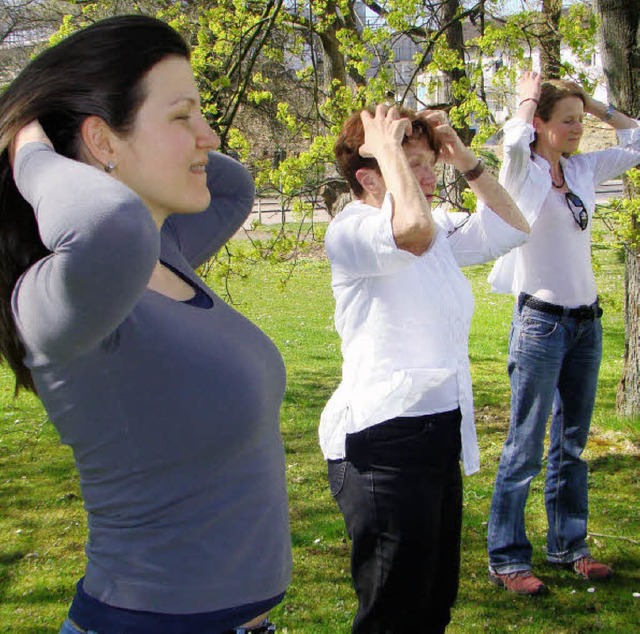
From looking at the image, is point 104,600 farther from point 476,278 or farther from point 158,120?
point 476,278

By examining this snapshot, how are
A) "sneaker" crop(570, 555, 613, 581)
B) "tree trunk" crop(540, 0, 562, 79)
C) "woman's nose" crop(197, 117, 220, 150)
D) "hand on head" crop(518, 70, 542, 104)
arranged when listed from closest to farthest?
1. "woman's nose" crop(197, 117, 220, 150)
2. "hand on head" crop(518, 70, 542, 104)
3. "sneaker" crop(570, 555, 613, 581)
4. "tree trunk" crop(540, 0, 562, 79)

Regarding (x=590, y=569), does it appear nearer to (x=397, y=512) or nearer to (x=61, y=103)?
(x=397, y=512)

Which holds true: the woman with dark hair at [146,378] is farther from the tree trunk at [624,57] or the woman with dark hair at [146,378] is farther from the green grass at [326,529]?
the tree trunk at [624,57]

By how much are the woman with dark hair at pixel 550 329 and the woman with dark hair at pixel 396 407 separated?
90 centimetres

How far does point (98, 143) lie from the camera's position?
5.07 ft

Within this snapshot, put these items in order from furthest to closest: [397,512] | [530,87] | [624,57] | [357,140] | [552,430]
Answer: [624,57], [552,430], [530,87], [357,140], [397,512]

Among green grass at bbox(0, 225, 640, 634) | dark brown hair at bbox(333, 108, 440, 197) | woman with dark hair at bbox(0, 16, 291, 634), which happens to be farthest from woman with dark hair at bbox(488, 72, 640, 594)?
woman with dark hair at bbox(0, 16, 291, 634)

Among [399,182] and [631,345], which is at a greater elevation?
[399,182]

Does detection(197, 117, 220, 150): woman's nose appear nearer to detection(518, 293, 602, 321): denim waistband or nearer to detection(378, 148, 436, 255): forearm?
detection(378, 148, 436, 255): forearm

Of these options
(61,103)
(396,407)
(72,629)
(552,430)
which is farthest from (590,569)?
(61,103)

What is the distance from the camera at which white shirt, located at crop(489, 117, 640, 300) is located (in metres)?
3.48

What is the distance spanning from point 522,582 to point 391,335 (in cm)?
166

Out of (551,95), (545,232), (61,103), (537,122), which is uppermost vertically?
(551,95)

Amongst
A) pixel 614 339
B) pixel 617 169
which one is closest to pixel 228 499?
pixel 617 169
